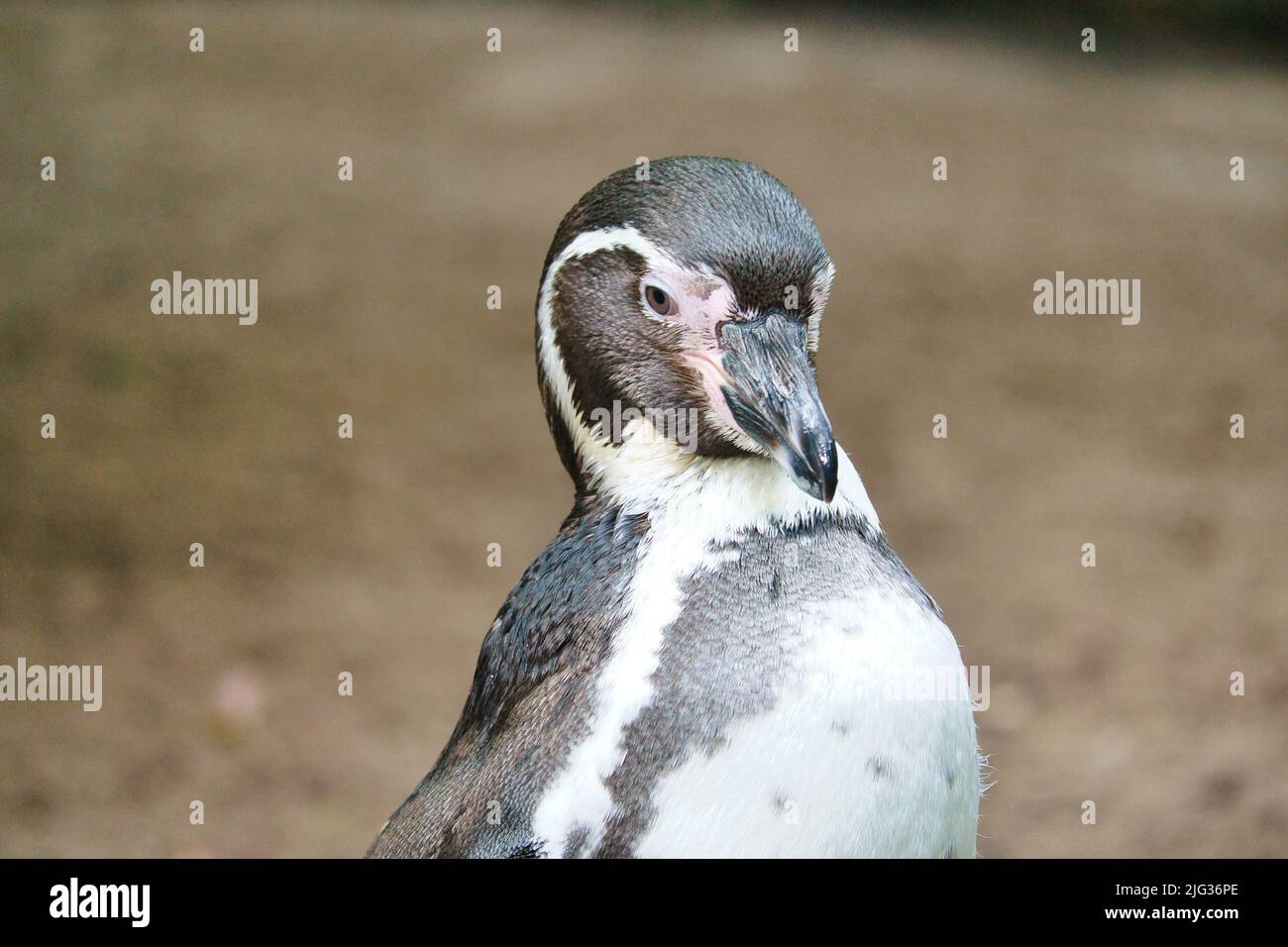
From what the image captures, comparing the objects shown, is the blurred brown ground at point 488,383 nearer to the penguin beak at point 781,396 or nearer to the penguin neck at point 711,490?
the penguin neck at point 711,490

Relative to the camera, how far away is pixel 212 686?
4.98 meters

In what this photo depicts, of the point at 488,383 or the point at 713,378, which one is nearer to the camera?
the point at 713,378

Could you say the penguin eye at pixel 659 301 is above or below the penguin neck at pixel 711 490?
above

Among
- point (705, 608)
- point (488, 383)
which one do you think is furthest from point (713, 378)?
point (488, 383)

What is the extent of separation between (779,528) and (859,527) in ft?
0.50

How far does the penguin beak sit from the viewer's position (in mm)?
2000

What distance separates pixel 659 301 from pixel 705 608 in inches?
19.1

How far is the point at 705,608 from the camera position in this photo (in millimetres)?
2092

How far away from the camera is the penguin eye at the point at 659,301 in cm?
217

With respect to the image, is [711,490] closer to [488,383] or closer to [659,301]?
[659,301]

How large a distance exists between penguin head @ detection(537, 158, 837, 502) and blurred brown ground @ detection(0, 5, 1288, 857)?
8.27 feet

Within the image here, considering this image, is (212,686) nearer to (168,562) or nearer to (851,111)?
(168,562)

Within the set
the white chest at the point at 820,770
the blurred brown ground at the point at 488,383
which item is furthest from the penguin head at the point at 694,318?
the blurred brown ground at the point at 488,383
